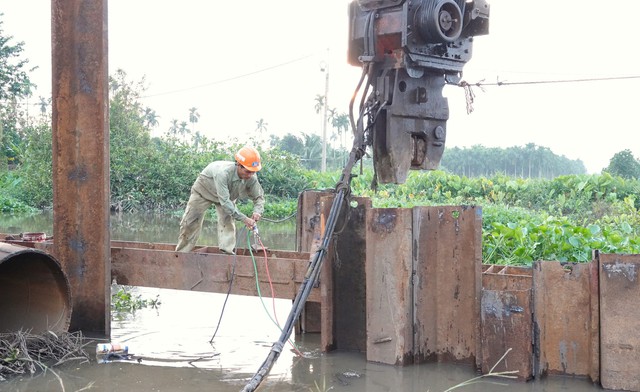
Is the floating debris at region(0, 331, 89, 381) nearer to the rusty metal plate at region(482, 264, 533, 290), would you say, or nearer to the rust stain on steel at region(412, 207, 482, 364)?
the rust stain on steel at region(412, 207, 482, 364)

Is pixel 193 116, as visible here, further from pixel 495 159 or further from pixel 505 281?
pixel 505 281

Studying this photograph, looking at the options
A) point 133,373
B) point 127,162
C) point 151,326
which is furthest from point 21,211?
Answer: point 133,373

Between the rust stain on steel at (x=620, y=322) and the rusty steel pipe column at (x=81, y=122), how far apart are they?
488 centimetres

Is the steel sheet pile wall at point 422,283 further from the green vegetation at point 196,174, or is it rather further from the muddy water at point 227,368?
the green vegetation at point 196,174

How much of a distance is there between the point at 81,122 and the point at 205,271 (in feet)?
6.58

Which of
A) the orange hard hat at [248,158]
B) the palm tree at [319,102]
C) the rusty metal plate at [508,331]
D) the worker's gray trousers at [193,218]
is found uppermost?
the palm tree at [319,102]

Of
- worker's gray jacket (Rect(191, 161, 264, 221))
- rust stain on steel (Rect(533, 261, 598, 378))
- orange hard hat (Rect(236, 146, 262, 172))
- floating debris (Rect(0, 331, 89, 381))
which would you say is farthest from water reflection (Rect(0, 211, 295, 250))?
rust stain on steel (Rect(533, 261, 598, 378))

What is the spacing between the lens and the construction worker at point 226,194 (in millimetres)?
9227

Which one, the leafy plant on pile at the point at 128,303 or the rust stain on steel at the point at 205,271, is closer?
the rust stain on steel at the point at 205,271

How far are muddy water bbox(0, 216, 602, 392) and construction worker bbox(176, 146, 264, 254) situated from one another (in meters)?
1.14

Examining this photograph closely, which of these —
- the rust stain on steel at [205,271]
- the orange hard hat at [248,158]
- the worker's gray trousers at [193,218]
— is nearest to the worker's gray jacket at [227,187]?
the worker's gray trousers at [193,218]

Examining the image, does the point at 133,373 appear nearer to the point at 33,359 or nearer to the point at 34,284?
the point at 33,359

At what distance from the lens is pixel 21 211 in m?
29.5

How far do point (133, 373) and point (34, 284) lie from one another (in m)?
1.85
